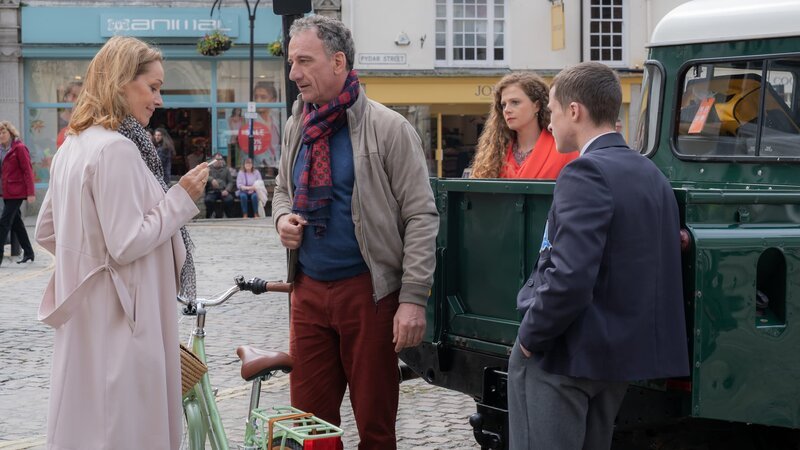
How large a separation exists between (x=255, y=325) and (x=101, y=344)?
7.25m

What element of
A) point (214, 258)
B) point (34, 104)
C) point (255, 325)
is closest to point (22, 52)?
point (34, 104)

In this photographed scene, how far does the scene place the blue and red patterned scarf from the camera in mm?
4488

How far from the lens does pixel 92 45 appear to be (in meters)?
29.3

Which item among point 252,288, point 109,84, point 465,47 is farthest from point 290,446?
point 465,47

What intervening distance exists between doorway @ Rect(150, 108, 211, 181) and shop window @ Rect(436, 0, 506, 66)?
594 cm

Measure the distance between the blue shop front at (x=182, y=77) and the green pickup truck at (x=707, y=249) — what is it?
74.3ft

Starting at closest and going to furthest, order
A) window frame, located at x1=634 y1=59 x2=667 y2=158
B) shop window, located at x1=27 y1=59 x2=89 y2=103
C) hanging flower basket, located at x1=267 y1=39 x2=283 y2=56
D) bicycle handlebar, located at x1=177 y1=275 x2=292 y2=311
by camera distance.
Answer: bicycle handlebar, located at x1=177 y1=275 x2=292 y2=311 < window frame, located at x1=634 y1=59 x2=667 y2=158 < hanging flower basket, located at x1=267 y1=39 x2=283 y2=56 < shop window, located at x1=27 y1=59 x2=89 y2=103

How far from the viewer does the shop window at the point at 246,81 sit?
29734 mm

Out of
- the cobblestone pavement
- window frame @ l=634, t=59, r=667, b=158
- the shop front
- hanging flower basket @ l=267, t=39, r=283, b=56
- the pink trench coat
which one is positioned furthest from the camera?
the shop front

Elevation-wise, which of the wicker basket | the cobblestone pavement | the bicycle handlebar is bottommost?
the cobblestone pavement

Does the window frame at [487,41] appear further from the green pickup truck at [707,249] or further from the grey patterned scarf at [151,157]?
the grey patterned scarf at [151,157]

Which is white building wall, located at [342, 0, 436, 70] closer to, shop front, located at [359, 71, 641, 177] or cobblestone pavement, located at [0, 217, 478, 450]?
shop front, located at [359, 71, 641, 177]

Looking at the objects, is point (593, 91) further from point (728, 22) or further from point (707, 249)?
point (728, 22)

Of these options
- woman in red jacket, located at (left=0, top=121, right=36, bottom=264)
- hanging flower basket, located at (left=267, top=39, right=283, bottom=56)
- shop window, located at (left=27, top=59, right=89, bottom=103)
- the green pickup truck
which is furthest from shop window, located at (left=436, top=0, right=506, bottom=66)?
the green pickup truck
